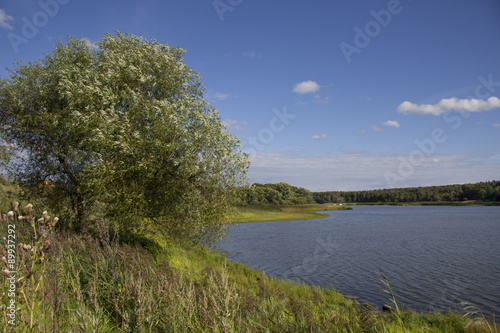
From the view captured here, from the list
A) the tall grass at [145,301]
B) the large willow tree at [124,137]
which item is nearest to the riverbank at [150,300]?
the tall grass at [145,301]

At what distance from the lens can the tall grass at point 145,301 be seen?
3813mm

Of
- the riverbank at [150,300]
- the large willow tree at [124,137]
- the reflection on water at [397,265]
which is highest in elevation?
the large willow tree at [124,137]

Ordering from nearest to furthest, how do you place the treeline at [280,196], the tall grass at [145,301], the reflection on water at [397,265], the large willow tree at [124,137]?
the tall grass at [145,301] → the large willow tree at [124,137] → the reflection on water at [397,265] → the treeline at [280,196]

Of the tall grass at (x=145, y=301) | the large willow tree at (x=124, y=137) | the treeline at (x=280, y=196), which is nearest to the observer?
the tall grass at (x=145, y=301)

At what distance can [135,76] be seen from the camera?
15562mm

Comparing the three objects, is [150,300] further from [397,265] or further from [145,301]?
[397,265]

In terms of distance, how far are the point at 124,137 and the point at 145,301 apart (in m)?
10.2

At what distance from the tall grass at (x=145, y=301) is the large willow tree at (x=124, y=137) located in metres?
3.48

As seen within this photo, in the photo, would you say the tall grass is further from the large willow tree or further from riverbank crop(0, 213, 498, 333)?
the large willow tree

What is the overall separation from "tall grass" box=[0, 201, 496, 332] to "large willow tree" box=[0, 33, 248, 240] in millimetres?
3475

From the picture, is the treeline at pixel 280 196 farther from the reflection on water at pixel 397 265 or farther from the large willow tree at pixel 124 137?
the large willow tree at pixel 124 137

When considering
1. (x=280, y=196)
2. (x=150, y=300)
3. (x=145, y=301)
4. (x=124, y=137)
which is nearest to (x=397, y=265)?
(x=124, y=137)

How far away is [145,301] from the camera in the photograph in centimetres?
510

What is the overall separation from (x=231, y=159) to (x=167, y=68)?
6323mm
